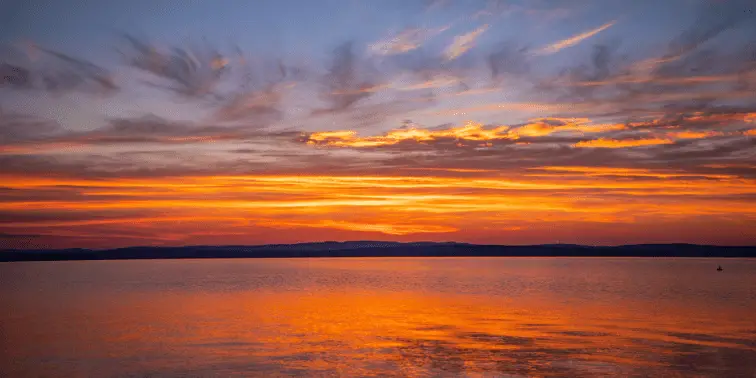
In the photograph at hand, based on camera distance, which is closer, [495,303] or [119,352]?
[119,352]

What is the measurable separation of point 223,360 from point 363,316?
17908 mm

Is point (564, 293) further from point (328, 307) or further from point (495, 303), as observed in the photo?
point (328, 307)

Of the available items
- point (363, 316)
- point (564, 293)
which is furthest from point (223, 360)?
point (564, 293)

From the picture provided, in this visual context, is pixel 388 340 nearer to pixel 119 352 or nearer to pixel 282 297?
pixel 119 352

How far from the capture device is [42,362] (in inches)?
1096

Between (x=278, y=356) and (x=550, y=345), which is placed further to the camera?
(x=550, y=345)

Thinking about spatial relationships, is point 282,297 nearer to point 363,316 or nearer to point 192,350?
point 363,316

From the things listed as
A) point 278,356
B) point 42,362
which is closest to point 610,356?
point 278,356

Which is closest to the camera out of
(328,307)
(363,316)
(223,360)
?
(223,360)

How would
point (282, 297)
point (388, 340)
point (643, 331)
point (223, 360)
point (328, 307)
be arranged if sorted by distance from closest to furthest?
point (223, 360), point (388, 340), point (643, 331), point (328, 307), point (282, 297)

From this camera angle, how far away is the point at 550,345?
31234 mm

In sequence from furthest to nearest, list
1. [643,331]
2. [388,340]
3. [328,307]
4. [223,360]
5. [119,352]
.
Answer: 1. [328,307]
2. [643,331]
3. [388,340]
4. [119,352]
5. [223,360]

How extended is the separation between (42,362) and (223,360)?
23.2ft

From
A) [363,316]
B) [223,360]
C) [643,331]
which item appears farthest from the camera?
[363,316]
